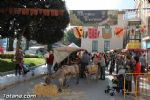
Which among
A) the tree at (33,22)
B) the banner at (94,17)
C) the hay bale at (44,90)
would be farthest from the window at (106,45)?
the hay bale at (44,90)

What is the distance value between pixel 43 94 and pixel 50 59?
10.4 m

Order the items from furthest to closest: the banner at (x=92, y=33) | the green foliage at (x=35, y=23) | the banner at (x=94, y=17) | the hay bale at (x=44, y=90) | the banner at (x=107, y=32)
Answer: the banner at (x=94, y=17) → the banner at (x=107, y=32) → the banner at (x=92, y=33) → the green foliage at (x=35, y=23) → the hay bale at (x=44, y=90)

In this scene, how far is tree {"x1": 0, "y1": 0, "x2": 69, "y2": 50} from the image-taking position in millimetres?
30219

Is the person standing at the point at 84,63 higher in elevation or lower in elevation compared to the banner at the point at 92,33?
lower

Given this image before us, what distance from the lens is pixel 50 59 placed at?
28531 mm

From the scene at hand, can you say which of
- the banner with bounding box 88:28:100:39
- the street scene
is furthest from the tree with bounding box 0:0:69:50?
the banner with bounding box 88:28:100:39

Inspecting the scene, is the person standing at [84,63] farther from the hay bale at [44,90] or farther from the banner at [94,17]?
the banner at [94,17]

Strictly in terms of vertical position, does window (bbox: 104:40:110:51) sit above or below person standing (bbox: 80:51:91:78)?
above

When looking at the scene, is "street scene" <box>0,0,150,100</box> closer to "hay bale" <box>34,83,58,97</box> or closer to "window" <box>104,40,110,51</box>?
"hay bale" <box>34,83,58,97</box>

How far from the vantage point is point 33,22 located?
40.7 m

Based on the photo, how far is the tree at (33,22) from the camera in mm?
30219

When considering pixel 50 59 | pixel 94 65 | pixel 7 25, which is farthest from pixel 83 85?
pixel 7 25

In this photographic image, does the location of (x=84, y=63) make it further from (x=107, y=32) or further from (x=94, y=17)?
(x=94, y=17)

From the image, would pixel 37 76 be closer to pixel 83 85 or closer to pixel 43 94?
pixel 83 85
